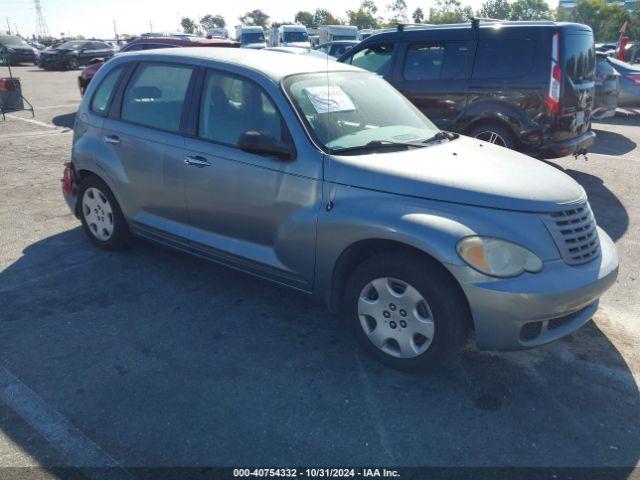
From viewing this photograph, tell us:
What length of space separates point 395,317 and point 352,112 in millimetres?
1494

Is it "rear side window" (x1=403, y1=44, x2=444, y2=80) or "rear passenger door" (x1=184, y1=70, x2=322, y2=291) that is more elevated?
"rear side window" (x1=403, y1=44, x2=444, y2=80)

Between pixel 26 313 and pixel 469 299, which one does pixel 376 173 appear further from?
pixel 26 313

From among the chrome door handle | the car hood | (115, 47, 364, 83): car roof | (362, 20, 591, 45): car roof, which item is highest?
(362, 20, 591, 45): car roof

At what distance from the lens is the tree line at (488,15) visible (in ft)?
246

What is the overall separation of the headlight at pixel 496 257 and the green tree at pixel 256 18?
10383 cm

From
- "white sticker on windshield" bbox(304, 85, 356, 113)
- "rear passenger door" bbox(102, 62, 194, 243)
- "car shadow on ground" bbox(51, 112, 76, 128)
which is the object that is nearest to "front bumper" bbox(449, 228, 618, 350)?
"white sticker on windshield" bbox(304, 85, 356, 113)

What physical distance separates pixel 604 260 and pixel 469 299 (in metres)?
0.96

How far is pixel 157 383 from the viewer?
3.10 metres

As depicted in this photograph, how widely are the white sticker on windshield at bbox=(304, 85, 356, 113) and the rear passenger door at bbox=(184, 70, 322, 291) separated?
242mm

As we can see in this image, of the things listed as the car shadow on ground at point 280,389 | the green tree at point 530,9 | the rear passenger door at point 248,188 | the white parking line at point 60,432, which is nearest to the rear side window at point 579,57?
the car shadow on ground at point 280,389

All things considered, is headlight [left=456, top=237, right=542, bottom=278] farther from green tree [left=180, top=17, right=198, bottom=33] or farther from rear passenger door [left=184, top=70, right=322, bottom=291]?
green tree [left=180, top=17, right=198, bottom=33]

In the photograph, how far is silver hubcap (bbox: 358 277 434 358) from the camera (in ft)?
10.0

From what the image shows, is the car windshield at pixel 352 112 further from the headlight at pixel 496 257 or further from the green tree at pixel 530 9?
the green tree at pixel 530 9

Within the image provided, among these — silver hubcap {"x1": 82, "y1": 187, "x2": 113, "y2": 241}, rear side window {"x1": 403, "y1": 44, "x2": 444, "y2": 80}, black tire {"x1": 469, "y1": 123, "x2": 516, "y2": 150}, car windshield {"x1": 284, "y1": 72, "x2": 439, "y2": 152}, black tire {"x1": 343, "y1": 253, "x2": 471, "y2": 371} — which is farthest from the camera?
rear side window {"x1": 403, "y1": 44, "x2": 444, "y2": 80}
